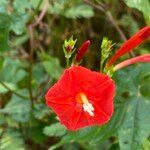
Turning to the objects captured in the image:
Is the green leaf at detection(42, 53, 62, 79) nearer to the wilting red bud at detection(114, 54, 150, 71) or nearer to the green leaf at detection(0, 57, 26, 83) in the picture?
the green leaf at detection(0, 57, 26, 83)

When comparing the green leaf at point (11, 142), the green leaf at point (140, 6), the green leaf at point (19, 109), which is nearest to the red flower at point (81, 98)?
the green leaf at point (140, 6)

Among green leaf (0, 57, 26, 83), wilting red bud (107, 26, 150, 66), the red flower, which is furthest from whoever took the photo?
green leaf (0, 57, 26, 83)

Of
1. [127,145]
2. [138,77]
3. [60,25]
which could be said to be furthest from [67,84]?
[60,25]

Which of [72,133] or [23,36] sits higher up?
[23,36]

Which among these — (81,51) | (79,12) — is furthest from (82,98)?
(79,12)

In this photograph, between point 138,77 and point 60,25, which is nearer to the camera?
point 138,77

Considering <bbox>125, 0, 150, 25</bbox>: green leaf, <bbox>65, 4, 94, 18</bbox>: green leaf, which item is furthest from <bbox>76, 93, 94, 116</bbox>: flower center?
<bbox>65, 4, 94, 18</bbox>: green leaf

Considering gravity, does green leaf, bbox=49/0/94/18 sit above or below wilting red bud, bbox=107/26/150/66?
above

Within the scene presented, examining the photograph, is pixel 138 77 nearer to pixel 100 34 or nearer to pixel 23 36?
pixel 23 36
